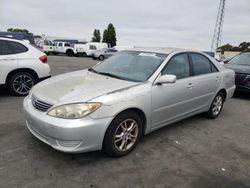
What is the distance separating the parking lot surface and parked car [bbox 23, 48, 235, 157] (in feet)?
0.93

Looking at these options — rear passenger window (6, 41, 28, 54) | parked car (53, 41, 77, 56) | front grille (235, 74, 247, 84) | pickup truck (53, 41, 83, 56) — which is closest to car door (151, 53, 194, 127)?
front grille (235, 74, 247, 84)

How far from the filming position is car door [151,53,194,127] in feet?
11.7

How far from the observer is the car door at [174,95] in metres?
3.57

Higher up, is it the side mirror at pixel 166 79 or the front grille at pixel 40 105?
the side mirror at pixel 166 79

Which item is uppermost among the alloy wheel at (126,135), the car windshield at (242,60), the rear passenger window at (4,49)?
the rear passenger window at (4,49)

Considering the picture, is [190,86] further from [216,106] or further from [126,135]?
[126,135]

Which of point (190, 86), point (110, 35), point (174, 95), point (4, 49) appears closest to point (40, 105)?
point (174, 95)

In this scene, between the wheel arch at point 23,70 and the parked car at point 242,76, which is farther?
the parked car at point 242,76

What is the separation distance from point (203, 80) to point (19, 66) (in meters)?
4.42

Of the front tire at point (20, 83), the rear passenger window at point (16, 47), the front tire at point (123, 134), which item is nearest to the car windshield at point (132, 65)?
the front tire at point (123, 134)

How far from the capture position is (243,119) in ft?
17.7

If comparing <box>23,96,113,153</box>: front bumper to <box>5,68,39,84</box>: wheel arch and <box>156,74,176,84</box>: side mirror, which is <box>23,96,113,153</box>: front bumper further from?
<box>5,68,39,84</box>: wheel arch

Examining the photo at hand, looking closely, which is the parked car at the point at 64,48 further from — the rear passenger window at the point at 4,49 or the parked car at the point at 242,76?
the parked car at the point at 242,76

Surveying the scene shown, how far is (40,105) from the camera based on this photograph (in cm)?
310
